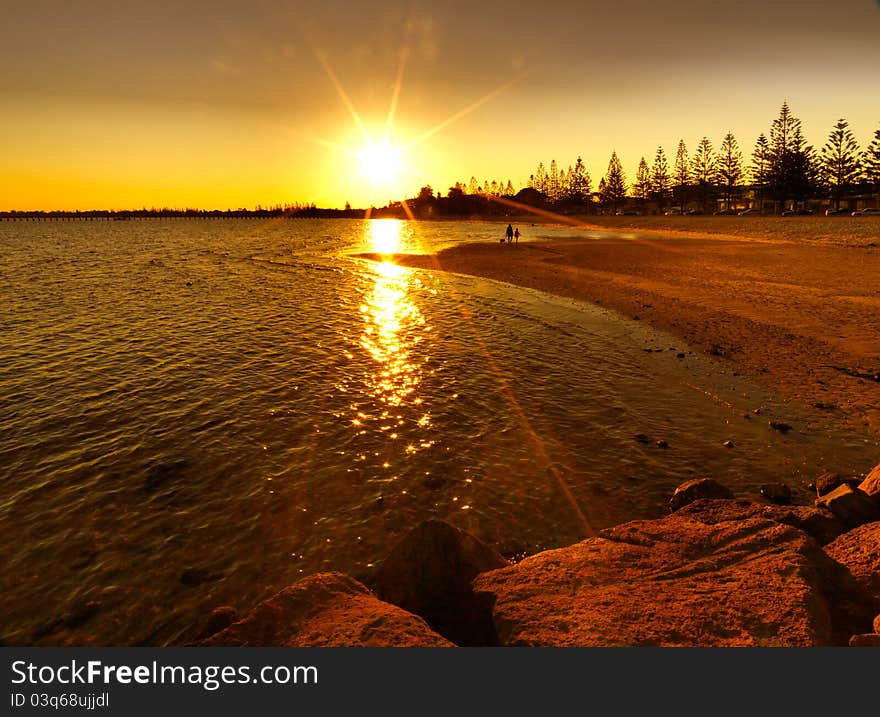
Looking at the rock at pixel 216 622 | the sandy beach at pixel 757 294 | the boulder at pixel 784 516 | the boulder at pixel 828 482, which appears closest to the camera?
the rock at pixel 216 622

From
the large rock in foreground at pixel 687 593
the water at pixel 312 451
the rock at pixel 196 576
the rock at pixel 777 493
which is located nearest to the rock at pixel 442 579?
the large rock in foreground at pixel 687 593

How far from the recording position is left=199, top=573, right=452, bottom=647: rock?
167 inches

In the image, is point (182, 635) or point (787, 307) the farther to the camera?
point (787, 307)

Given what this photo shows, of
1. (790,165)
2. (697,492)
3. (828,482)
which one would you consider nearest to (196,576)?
(697,492)

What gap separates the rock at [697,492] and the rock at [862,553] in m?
1.70

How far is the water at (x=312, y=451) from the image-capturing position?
7.05 metres

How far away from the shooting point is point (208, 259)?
60.4 meters

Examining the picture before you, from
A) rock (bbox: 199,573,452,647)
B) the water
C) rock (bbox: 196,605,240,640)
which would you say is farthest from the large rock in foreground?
rock (bbox: 196,605,240,640)

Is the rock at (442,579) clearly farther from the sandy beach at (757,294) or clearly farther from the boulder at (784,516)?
the sandy beach at (757,294)

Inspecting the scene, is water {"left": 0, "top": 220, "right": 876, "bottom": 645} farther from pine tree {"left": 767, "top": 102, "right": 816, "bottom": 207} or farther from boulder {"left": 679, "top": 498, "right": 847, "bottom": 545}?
pine tree {"left": 767, "top": 102, "right": 816, "bottom": 207}

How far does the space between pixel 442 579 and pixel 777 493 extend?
21.5 ft

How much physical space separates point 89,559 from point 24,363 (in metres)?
14.0

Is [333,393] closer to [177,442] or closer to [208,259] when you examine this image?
[177,442]

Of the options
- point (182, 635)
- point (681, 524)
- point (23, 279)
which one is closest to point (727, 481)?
point (681, 524)
